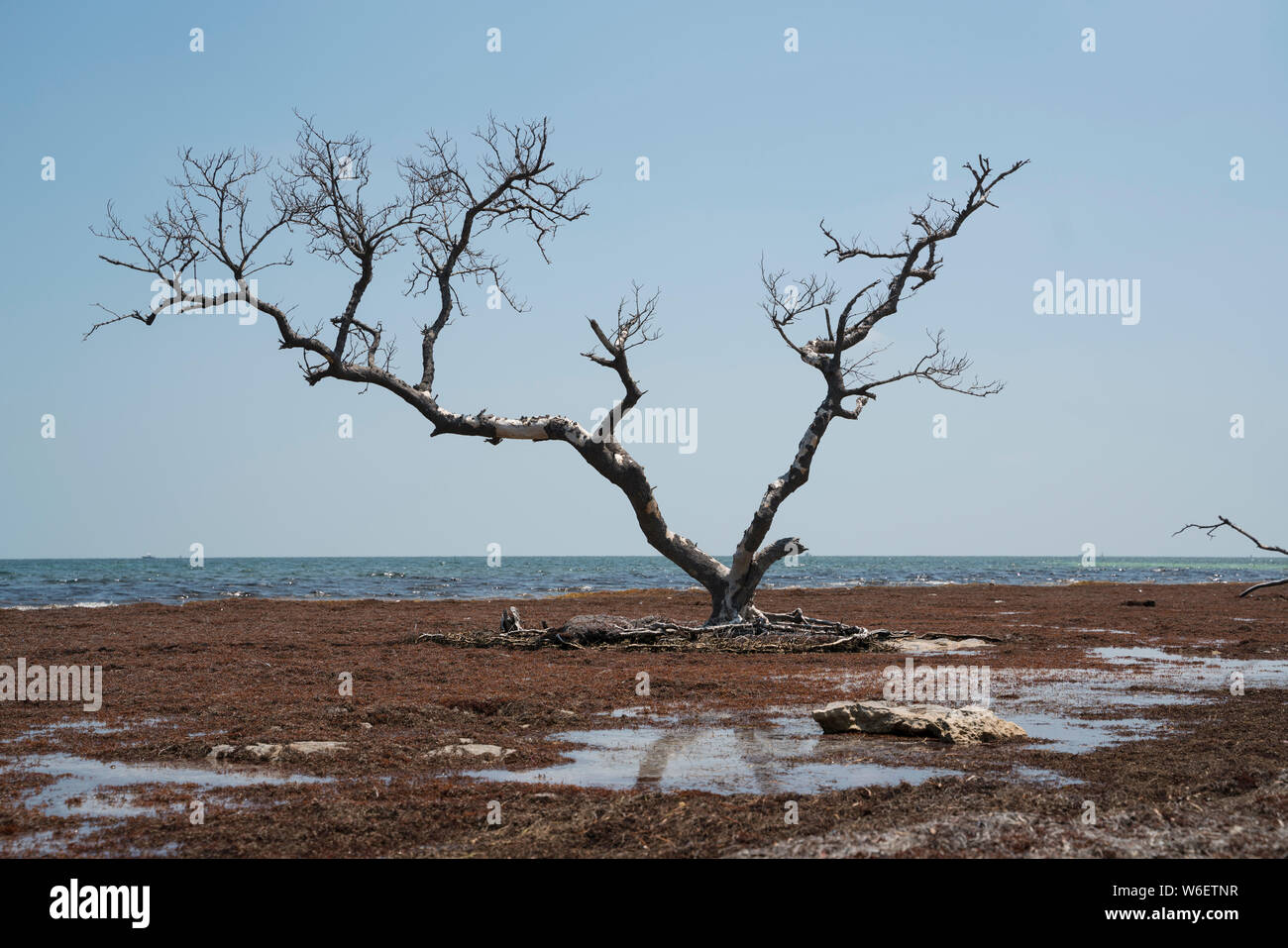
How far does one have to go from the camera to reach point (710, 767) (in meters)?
7.81

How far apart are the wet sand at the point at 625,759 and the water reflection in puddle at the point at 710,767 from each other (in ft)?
0.13

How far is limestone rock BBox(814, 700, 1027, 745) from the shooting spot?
8.92 m

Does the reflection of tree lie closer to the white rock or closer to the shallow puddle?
the white rock

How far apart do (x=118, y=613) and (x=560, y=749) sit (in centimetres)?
2354

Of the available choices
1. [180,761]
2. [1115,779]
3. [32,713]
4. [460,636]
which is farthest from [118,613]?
[1115,779]

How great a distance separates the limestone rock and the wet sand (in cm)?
20

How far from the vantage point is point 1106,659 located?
638 inches

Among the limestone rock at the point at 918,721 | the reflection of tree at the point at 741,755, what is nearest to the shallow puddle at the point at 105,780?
the reflection of tree at the point at 741,755

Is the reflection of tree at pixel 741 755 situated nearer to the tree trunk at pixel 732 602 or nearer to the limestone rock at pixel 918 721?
the limestone rock at pixel 918 721

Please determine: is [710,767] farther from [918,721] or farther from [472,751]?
[918,721]

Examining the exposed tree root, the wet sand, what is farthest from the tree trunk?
the wet sand

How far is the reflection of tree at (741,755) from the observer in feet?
23.8

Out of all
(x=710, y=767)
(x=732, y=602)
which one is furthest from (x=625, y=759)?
(x=732, y=602)
